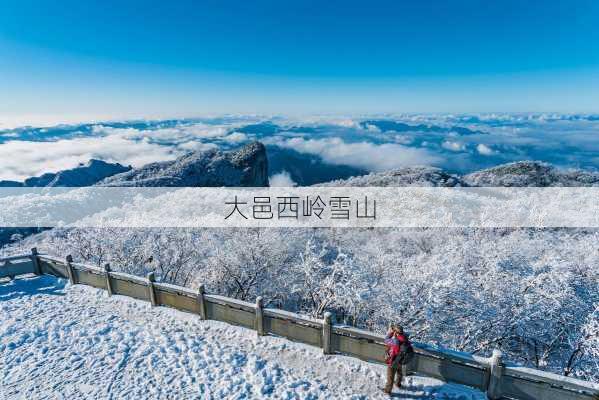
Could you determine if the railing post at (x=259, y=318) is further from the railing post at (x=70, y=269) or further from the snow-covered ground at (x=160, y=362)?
the railing post at (x=70, y=269)

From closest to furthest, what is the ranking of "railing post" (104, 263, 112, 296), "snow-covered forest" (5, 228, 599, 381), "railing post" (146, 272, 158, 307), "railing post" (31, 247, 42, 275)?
"railing post" (146, 272, 158, 307) → "railing post" (104, 263, 112, 296) → "snow-covered forest" (5, 228, 599, 381) → "railing post" (31, 247, 42, 275)

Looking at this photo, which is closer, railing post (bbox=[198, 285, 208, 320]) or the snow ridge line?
the snow ridge line

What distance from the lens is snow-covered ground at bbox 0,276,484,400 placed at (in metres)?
9.29

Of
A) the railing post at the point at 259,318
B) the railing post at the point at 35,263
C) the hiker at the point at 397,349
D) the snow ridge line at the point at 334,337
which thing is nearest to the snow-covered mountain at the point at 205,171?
the railing post at the point at 35,263

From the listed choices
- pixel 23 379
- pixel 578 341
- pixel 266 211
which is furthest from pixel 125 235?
pixel 578 341

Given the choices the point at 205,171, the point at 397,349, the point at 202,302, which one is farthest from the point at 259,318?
the point at 205,171

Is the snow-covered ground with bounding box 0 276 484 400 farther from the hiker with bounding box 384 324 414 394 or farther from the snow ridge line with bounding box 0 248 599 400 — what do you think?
the hiker with bounding box 384 324 414 394

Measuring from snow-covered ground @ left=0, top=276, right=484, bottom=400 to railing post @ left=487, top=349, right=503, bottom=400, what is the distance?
34cm

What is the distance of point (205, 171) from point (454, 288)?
12444 cm

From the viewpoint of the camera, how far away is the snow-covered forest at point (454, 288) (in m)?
15.5

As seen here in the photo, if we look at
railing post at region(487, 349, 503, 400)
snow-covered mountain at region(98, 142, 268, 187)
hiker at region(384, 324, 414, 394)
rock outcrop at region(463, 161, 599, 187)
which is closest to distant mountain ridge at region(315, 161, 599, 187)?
rock outcrop at region(463, 161, 599, 187)

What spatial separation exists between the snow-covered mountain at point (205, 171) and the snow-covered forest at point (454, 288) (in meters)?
96.0

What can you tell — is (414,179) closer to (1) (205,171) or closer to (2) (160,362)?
(2) (160,362)

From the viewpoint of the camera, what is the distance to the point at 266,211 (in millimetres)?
30844
